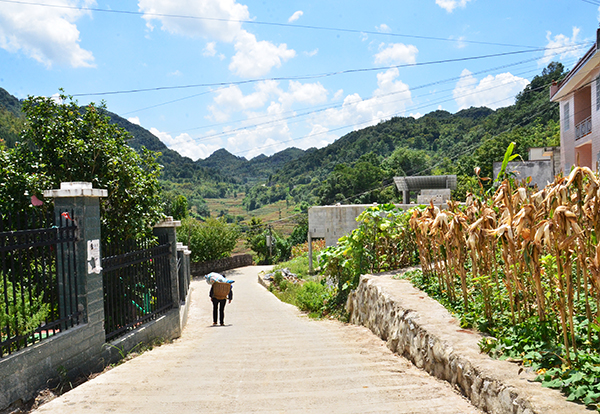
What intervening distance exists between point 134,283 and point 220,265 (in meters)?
30.4

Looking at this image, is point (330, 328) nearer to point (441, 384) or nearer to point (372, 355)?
point (372, 355)

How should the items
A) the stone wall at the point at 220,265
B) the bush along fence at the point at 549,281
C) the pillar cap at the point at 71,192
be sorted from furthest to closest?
the stone wall at the point at 220,265, the pillar cap at the point at 71,192, the bush along fence at the point at 549,281

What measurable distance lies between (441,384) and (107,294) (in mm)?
4432

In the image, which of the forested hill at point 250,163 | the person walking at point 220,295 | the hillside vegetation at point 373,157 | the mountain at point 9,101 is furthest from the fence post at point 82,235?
the forested hill at point 250,163

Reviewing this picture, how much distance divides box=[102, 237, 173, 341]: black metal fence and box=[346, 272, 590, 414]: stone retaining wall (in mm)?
3682

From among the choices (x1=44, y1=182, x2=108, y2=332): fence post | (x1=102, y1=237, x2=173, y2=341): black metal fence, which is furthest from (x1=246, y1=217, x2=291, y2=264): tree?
(x1=44, y1=182, x2=108, y2=332): fence post

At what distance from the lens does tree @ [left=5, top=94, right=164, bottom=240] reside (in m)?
8.02

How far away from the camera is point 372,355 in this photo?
5695 millimetres

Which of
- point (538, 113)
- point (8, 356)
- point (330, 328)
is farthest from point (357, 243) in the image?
point (538, 113)

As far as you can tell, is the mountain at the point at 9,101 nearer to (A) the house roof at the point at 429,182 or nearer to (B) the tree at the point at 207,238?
(B) the tree at the point at 207,238

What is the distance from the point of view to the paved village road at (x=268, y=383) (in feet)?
11.8

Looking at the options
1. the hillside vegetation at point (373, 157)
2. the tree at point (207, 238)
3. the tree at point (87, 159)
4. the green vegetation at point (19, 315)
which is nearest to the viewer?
the green vegetation at point (19, 315)

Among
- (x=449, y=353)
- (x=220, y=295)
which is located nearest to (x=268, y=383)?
(x=449, y=353)

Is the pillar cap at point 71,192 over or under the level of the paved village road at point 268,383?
over
